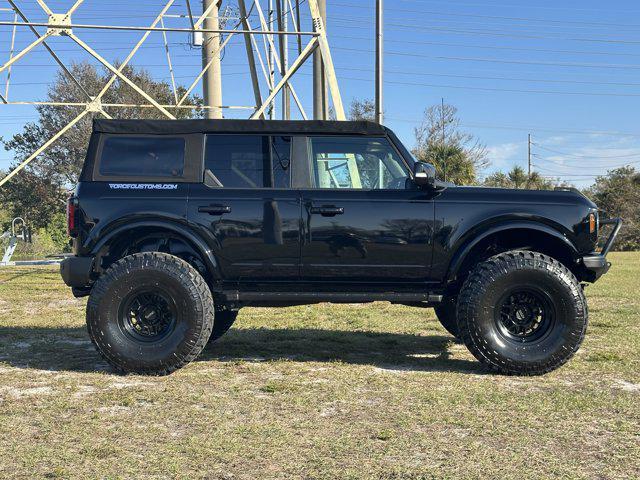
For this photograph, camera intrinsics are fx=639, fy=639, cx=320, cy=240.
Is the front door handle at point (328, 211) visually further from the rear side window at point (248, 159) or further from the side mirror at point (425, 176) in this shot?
the side mirror at point (425, 176)

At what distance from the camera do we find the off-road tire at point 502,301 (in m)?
5.18

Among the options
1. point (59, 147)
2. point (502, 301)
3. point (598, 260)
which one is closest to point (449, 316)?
point (502, 301)

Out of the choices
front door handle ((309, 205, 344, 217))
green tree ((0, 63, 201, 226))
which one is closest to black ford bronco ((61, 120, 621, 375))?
front door handle ((309, 205, 344, 217))

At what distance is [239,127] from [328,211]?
3.71 feet

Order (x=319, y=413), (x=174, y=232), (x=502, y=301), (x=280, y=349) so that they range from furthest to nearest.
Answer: (x=280, y=349) → (x=174, y=232) → (x=502, y=301) → (x=319, y=413)

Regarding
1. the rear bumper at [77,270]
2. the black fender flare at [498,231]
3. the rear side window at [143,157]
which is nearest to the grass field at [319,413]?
the rear bumper at [77,270]

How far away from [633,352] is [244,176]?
4005 millimetres

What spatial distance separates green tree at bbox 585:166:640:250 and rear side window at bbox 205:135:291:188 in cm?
3978

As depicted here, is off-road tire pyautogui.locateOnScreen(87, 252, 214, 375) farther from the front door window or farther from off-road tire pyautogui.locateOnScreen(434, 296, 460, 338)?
off-road tire pyautogui.locateOnScreen(434, 296, 460, 338)

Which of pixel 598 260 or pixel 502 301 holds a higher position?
pixel 598 260

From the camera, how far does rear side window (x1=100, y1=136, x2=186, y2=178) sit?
18.2 feet

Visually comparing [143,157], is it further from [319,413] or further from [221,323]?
[319,413]

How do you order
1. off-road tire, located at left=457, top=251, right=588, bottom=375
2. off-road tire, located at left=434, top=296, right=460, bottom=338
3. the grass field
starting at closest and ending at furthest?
the grass field, off-road tire, located at left=457, top=251, right=588, bottom=375, off-road tire, located at left=434, top=296, right=460, bottom=338

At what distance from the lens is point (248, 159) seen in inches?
222
